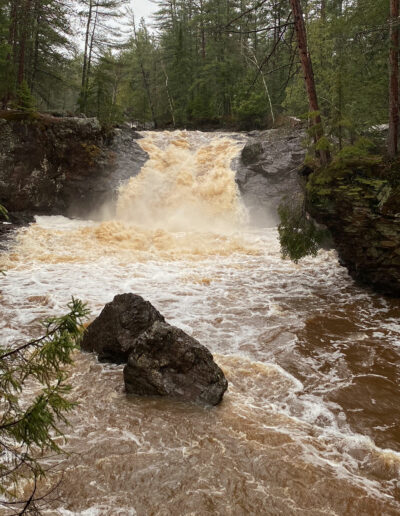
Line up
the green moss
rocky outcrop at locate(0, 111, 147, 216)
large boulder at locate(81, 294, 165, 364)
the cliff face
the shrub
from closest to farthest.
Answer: large boulder at locate(81, 294, 165, 364)
the cliff face
the shrub
rocky outcrop at locate(0, 111, 147, 216)
the green moss

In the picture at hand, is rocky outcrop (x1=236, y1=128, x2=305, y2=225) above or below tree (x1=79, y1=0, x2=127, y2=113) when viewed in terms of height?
below

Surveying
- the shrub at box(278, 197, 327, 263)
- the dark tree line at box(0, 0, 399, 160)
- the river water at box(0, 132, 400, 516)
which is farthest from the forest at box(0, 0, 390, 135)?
the river water at box(0, 132, 400, 516)

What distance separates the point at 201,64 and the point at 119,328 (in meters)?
34.4

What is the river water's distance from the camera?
3811mm

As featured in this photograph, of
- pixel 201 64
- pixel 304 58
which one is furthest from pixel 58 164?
pixel 201 64

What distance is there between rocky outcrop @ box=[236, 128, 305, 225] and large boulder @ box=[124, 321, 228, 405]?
1376 centimetres

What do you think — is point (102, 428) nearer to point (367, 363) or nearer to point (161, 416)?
point (161, 416)

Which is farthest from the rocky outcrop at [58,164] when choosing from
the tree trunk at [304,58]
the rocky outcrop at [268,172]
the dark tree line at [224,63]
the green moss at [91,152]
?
the tree trunk at [304,58]

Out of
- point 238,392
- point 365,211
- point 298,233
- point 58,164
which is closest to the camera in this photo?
point 238,392

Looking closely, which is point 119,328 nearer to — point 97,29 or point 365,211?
point 365,211

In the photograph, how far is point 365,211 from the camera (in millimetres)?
9078

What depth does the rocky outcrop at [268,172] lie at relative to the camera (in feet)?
61.7

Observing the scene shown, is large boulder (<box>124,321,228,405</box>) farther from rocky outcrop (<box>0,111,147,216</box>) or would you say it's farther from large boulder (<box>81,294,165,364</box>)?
rocky outcrop (<box>0,111,147,216</box>)

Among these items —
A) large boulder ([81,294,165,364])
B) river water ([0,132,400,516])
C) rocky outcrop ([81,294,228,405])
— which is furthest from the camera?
large boulder ([81,294,165,364])
